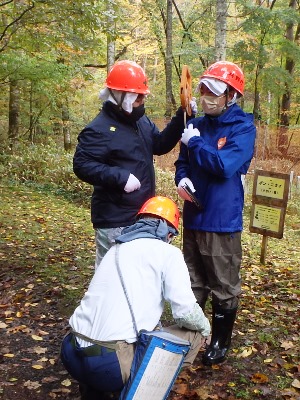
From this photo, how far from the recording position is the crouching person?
2295 mm

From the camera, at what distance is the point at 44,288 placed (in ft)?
16.5

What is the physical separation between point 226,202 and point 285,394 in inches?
57.7

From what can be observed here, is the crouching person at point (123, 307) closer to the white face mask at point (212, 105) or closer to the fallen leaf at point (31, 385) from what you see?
the fallen leaf at point (31, 385)

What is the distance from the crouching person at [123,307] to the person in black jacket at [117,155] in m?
0.79

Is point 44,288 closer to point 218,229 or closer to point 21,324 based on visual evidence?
point 21,324

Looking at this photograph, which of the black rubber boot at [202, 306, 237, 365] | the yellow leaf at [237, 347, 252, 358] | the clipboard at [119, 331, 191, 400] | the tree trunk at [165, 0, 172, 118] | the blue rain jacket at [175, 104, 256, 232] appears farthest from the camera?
the tree trunk at [165, 0, 172, 118]

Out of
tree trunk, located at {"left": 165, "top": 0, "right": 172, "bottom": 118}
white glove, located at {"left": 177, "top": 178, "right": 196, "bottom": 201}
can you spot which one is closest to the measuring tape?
white glove, located at {"left": 177, "top": 178, "right": 196, "bottom": 201}

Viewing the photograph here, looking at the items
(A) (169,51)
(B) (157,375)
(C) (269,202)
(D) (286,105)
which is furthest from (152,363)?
(D) (286,105)

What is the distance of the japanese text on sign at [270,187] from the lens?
572 centimetres

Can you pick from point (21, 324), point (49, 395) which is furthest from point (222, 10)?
point (49, 395)

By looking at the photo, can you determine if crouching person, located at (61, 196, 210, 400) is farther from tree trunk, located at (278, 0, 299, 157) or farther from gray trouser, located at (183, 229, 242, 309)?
tree trunk, located at (278, 0, 299, 157)

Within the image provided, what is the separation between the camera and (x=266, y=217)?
19.4 feet

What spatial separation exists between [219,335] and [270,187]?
9.49ft

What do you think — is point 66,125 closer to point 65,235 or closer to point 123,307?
point 65,235
